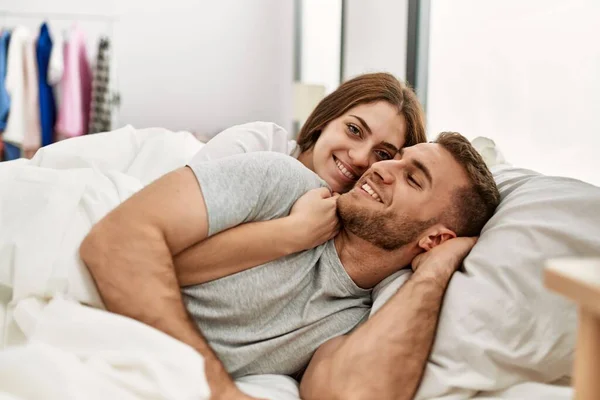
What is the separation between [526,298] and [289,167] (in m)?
0.52

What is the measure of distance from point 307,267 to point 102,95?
3593 millimetres

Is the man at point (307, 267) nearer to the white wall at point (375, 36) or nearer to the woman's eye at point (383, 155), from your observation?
the woman's eye at point (383, 155)

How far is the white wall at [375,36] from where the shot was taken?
9.77ft

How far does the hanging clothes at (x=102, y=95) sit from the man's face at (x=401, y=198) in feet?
11.5

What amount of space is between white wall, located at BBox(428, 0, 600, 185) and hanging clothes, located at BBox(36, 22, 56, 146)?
9.46 ft

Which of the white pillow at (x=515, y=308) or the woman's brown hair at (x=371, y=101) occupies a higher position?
the woman's brown hair at (x=371, y=101)

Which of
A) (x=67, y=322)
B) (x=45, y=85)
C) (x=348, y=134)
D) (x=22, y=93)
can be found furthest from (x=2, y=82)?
(x=67, y=322)

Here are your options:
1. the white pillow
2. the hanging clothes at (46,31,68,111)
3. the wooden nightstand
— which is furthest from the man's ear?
the hanging clothes at (46,31,68,111)

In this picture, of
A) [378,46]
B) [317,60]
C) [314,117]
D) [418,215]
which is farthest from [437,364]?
[317,60]

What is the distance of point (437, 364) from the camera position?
3.79ft

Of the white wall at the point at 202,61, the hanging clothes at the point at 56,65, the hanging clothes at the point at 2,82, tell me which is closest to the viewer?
the hanging clothes at the point at 2,82

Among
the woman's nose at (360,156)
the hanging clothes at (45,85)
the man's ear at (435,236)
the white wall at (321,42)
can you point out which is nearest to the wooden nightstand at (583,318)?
the man's ear at (435,236)

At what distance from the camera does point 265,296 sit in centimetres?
126

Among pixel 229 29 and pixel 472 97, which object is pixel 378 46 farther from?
pixel 229 29
